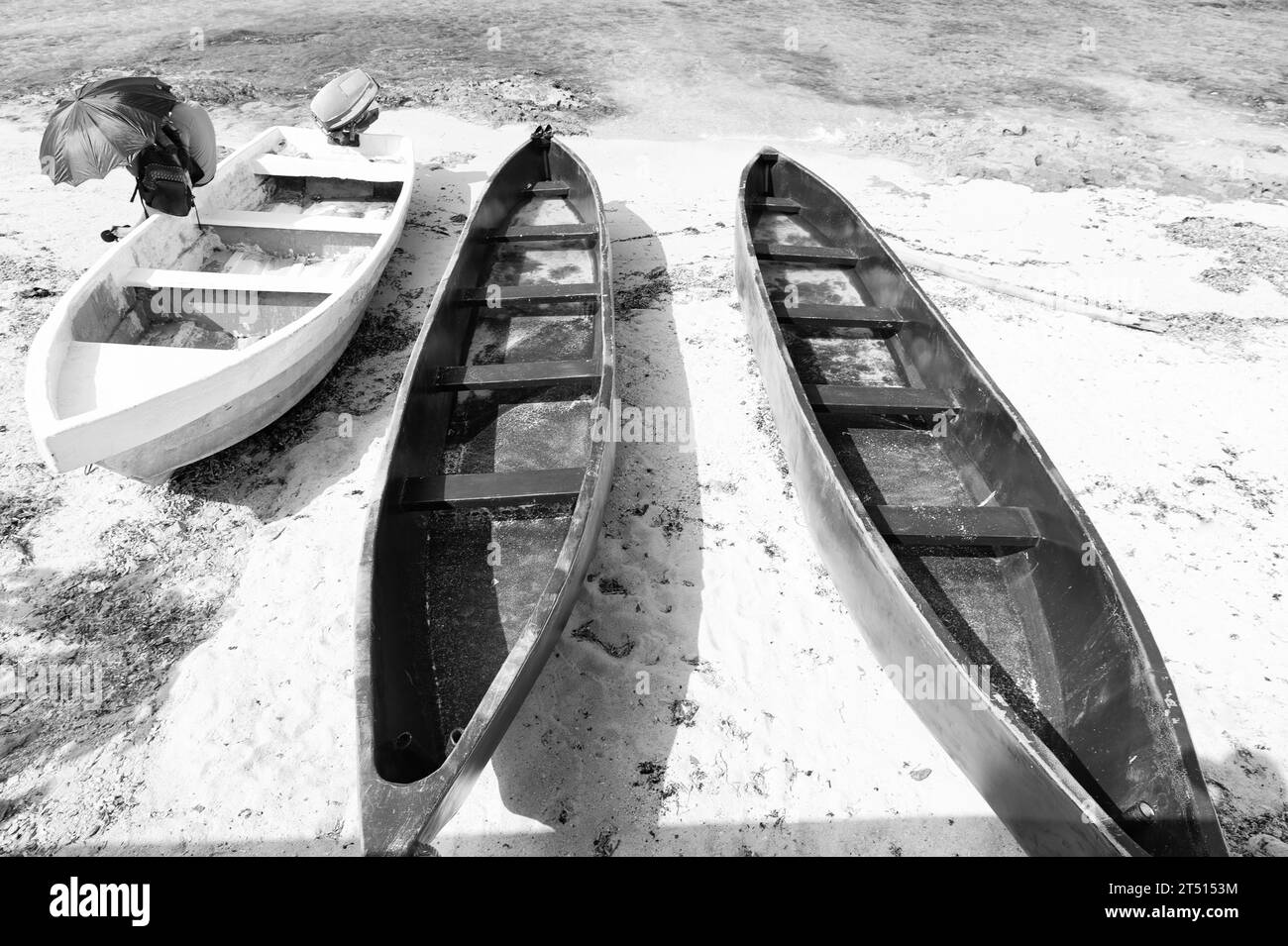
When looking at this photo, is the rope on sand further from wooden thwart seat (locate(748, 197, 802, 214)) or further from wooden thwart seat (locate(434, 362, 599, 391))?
wooden thwart seat (locate(434, 362, 599, 391))

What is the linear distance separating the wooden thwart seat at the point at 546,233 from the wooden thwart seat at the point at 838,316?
7.93 ft

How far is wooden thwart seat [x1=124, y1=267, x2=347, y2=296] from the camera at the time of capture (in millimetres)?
5758

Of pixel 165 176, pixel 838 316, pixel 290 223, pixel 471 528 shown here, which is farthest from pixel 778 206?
pixel 165 176

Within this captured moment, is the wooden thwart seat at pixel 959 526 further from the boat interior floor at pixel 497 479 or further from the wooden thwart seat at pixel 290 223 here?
the wooden thwart seat at pixel 290 223

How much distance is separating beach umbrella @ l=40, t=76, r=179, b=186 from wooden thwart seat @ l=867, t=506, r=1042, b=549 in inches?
243

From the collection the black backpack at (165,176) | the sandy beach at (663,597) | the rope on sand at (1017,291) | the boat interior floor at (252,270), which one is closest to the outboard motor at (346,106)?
the boat interior floor at (252,270)

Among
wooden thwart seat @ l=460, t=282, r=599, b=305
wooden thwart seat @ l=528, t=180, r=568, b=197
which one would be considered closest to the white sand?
wooden thwart seat @ l=460, t=282, r=599, b=305

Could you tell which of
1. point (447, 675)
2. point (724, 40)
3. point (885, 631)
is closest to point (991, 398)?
point (885, 631)

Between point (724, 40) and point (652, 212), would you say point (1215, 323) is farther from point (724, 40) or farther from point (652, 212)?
point (724, 40)

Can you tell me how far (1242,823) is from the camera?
3.44m

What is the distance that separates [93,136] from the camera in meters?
5.28
